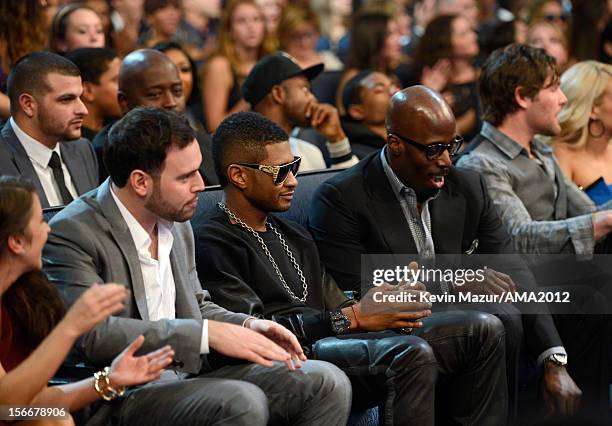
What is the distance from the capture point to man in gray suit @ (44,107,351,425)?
3.15 m

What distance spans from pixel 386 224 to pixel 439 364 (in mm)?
596

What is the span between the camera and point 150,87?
5.14 metres

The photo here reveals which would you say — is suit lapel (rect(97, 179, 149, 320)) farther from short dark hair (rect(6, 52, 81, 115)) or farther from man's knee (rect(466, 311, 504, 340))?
short dark hair (rect(6, 52, 81, 115))

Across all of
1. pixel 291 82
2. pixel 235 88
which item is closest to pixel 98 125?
pixel 291 82

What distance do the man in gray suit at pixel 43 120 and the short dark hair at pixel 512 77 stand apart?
73.5 inches

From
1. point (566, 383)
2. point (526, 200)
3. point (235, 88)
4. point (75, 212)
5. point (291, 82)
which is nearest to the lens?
point (75, 212)

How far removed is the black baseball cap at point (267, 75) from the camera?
584cm

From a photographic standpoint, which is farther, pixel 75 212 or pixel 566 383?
pixel 566 383

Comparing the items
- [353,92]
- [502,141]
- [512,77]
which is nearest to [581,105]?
[512,77]

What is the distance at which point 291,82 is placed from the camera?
585 cm

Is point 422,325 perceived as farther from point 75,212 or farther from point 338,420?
point 75,212

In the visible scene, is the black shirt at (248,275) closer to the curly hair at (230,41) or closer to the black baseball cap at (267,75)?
the black baseball cap at (267,75)

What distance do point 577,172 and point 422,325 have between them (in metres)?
1.84

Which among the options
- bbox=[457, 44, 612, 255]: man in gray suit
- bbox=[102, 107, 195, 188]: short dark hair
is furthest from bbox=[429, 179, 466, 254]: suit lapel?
bbox=[102, 107, 195, 188]: short dark hair
